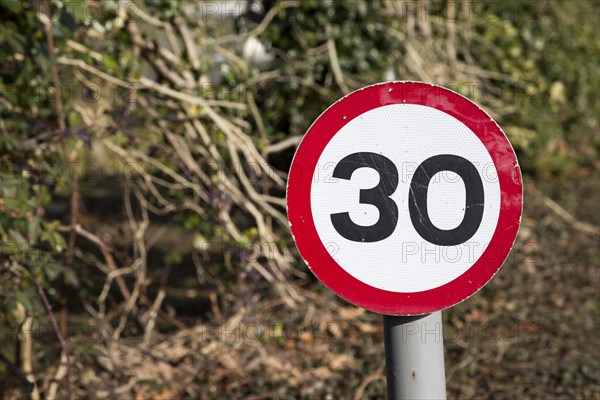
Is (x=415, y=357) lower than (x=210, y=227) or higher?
lower

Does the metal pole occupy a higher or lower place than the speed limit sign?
lower

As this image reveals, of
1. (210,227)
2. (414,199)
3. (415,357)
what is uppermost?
(414,199)

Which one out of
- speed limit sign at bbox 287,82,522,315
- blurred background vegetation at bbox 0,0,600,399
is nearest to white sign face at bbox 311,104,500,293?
speed limit sign at bbox 287,82,522,315

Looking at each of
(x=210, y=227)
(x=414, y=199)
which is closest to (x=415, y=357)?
(x=414, y=199)

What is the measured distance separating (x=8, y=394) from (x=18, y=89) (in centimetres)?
130

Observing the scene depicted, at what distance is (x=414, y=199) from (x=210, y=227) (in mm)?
2448

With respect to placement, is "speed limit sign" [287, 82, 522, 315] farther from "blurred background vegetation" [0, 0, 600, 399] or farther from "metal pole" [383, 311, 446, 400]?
"blurred background vegetation" [0, 0, 600, 399]

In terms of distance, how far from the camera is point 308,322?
4.31m

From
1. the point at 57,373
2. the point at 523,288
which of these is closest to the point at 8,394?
the point at 57,373

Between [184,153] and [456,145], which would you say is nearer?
[456,145]

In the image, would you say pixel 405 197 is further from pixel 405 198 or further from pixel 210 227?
pixel 210 227

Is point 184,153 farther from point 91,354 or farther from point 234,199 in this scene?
point 91,354

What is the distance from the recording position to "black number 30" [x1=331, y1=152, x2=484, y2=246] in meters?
1.90

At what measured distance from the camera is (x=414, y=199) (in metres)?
1.90
